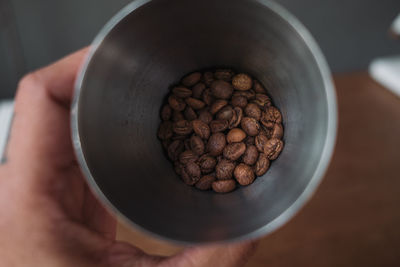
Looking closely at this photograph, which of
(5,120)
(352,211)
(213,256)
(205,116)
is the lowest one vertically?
(5,120)

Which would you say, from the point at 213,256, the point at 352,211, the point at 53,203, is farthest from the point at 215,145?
the point at 352,211

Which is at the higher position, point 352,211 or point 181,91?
point 181,91

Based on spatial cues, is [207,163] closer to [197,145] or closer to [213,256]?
[197,145]

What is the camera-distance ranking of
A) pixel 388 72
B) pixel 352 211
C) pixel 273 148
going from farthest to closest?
pixel 388 72, pixel 352 211, pixel 273 148

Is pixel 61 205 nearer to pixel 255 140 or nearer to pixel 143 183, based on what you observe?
pixel 143 183

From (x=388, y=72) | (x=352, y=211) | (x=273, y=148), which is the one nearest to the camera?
(x=273, y=148)

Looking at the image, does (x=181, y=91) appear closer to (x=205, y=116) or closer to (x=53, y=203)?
(x=205, y=116)

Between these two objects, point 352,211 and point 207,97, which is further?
point 352,211
